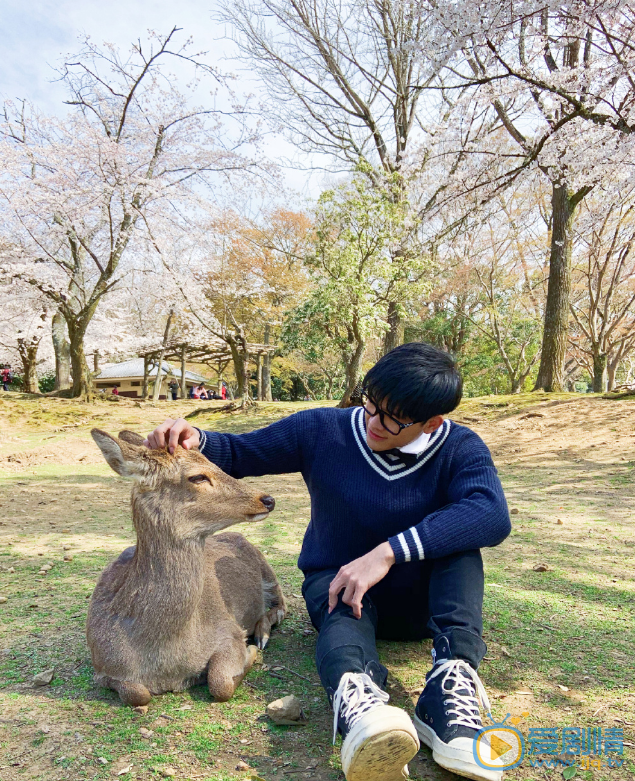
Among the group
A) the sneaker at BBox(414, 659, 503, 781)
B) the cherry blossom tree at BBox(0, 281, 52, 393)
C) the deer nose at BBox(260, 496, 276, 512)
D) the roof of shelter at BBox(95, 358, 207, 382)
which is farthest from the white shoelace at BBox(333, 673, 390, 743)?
the roof of shelter at BBox(95, 358, 207, 382)

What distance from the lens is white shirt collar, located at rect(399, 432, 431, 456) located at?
229 cm

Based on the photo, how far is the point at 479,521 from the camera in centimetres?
208

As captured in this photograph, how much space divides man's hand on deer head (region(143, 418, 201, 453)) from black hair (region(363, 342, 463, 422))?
0.71m

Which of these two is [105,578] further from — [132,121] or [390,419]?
[132,121]

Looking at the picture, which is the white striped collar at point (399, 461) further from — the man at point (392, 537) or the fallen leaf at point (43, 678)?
the fallen leaf at point (43, 678)

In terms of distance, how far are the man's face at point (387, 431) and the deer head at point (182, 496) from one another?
460 mm

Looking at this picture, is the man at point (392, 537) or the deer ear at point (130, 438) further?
the deer ear at point (130, 438)

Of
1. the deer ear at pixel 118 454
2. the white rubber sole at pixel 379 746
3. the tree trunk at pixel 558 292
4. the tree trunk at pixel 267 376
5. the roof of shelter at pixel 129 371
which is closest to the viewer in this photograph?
the white rubber sole at pixel 379 746

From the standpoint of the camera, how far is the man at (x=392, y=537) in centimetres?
173

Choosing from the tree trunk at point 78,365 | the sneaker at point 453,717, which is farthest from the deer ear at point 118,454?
the tree trunk at point 78,365

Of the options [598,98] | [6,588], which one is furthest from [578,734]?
[598,98]

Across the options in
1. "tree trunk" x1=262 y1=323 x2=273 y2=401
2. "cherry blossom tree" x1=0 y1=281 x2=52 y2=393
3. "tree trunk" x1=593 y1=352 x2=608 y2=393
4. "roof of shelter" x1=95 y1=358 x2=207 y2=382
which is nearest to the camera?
"tree trunk" x1=593 y1=352 x2=608 y2=393

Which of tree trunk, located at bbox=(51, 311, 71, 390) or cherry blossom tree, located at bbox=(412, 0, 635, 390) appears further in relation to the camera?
tree trunk, located at bbox=(51, 311, 71, 390)

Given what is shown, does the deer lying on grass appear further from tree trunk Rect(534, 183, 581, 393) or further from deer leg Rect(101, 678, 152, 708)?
tree trunk Rect(534, 183, 581, 393)
